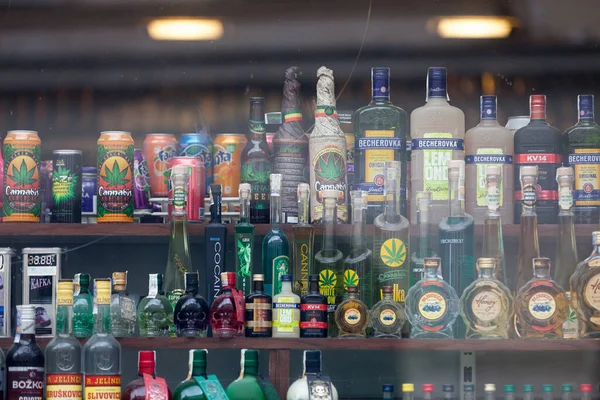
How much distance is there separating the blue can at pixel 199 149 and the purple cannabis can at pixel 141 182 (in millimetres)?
98

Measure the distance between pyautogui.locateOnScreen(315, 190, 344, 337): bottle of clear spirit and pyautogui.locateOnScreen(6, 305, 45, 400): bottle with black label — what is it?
675 mm

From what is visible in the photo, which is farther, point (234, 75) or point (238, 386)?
point (234, 75)

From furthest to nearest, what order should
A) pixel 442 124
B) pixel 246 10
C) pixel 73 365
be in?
pixel 246 10
pixel 442 124
pixel 73 365

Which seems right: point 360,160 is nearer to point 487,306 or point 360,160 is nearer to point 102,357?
point 487,306

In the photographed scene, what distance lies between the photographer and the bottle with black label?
308 centimetres

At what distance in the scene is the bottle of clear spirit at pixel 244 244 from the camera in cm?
325

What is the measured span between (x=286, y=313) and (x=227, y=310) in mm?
137

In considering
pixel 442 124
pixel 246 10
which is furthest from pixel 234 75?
pixel 442 124

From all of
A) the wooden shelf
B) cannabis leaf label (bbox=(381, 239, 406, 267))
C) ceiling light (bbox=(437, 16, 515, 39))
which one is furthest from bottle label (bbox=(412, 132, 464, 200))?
ceiling light (bbox=(437, 16, 515, 39))

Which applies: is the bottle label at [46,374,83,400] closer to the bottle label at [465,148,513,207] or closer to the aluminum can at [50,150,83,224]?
the aluminum can at [50,150,83,224]

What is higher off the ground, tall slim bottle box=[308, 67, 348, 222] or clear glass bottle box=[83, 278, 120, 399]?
tall slim bottle box=[308, 67, 348, 222]

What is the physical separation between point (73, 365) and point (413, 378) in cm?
90

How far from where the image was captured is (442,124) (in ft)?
10.9

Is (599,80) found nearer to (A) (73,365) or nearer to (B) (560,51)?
(B) (560,51)
